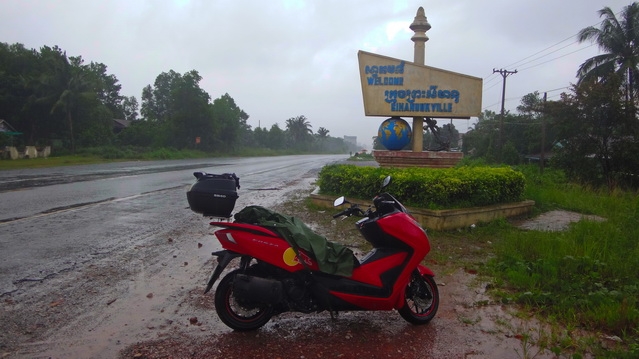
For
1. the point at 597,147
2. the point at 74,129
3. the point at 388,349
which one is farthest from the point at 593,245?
the point at 74,129

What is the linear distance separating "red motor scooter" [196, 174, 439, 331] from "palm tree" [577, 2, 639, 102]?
3254 cm

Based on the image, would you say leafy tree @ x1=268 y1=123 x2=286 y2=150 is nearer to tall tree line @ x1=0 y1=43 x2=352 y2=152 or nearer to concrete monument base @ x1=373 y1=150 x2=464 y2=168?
tall tree line @ x1=0 y1=43 x2=352 y2=152

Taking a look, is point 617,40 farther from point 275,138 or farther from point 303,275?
point 275,138

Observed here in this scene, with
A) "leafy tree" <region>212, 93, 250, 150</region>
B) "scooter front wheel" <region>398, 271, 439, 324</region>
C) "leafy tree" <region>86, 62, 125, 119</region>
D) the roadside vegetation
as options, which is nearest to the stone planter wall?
the roadside vegetation

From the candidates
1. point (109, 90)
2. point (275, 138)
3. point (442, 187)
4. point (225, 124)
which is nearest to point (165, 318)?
point (442, 187)

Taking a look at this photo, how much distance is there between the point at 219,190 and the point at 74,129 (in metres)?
46.9

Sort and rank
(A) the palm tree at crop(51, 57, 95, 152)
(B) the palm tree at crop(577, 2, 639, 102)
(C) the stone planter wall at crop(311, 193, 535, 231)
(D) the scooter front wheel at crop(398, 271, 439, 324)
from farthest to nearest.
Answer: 1. (A) the palm tree at crop(51, 57, 95, 152)
2. (B) the palm tree at crop(577, 2, 639, 102)
3. (C) the stone planter wall at crop(311, 193, 535, 231)
4. (D) the scooter front wheel at crop(398, 271, 439, 324)

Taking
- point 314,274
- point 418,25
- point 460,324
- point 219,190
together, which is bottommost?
point 460,324

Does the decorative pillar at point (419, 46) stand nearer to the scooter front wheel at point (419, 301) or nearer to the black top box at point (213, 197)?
the scooter front wheel at point (419, 301)

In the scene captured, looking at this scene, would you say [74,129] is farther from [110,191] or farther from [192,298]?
[192,298]

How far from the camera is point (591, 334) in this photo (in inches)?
146

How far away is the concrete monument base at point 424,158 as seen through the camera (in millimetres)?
11773

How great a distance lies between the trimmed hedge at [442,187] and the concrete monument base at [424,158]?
2.06m

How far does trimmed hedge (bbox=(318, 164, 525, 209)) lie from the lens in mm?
8031
